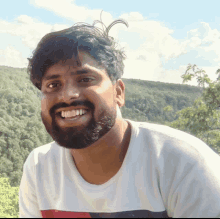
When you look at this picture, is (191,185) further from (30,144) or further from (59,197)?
(30,144)

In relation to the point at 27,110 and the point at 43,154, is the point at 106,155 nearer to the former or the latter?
the point at 43,154

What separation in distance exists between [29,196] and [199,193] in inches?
41.7

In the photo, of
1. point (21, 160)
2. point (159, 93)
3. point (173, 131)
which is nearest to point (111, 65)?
point (173, 131)

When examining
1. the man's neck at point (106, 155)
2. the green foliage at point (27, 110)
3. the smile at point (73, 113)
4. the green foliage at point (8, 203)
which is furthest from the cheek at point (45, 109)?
the green foliage at point (27, 110)

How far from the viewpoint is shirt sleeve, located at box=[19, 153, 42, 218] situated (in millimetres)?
1848

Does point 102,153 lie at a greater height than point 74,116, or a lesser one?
lesser

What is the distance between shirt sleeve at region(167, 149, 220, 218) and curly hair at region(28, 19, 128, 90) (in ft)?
2.40

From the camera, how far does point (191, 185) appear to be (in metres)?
1.40

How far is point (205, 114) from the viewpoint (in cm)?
995

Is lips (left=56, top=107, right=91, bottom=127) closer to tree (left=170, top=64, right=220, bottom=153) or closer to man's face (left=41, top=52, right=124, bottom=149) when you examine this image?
man's face (left=41, top=52, right=124, bottom=149)

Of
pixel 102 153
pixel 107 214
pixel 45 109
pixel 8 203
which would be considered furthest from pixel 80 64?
pixel 8 203

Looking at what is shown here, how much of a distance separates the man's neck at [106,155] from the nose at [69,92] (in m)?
0.30

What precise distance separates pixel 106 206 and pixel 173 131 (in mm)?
558

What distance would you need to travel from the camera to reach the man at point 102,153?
4.76ft
